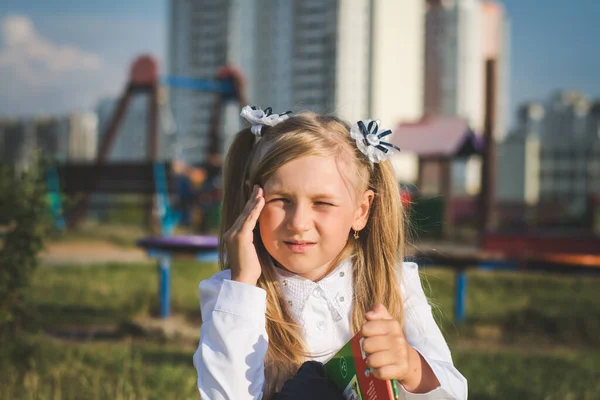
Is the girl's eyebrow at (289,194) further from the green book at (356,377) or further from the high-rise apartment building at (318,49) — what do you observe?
the high-rise apartment building at (318,49)

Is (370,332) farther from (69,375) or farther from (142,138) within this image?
(142,138)

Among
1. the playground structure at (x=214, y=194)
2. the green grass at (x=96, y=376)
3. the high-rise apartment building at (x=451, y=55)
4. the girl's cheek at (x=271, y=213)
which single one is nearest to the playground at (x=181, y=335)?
the green grass at (x=96, y=376)

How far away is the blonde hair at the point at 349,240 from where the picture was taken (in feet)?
5.13

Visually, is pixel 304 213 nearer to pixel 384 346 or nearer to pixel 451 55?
pixel 384 346

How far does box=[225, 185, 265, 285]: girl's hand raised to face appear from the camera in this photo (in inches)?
59.1

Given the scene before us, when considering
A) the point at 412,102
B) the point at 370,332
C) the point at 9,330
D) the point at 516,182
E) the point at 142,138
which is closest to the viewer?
the point at 370,332

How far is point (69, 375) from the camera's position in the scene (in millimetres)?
2812

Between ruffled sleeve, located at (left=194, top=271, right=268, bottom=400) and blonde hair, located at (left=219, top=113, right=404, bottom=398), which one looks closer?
ruffled sleeve, located at (left=194, top=271, right=268, bottom=400)

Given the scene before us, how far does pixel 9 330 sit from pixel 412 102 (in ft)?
160

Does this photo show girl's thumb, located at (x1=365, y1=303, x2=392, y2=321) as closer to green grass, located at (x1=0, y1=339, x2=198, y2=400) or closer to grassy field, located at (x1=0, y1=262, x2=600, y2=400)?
grassy field, located at (x1=0, y1=262, x2=600, y2=400)

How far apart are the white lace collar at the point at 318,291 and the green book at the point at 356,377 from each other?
0.54 feet

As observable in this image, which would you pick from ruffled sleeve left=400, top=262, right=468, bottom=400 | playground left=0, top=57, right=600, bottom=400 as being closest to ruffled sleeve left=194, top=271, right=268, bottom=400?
ruffled sleeve left=400, top=262, right=468, bottom=400

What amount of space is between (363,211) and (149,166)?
387 inches

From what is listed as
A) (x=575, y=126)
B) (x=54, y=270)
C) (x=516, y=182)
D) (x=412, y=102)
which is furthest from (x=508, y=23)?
(x=54, y=270)
